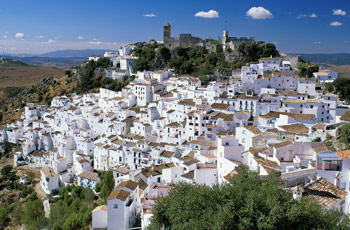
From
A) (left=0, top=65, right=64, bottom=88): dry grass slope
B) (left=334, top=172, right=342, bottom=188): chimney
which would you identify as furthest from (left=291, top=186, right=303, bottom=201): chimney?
(left=0, top=65, right=64, bottom=88): dry grass slope

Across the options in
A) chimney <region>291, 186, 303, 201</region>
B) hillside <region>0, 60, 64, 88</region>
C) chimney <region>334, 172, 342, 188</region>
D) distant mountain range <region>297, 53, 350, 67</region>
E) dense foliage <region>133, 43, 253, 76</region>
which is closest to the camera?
chimney <region>291, 186, 303, 201</region>

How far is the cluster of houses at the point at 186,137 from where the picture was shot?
49.3 feet

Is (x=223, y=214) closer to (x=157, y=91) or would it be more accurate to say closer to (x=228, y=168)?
(x=228, y=168)

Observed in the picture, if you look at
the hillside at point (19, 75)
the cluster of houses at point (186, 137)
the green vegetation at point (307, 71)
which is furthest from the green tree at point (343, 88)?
the hillside at point (19, 75)

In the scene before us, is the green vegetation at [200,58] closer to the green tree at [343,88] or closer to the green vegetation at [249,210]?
the green tree at [343,88]

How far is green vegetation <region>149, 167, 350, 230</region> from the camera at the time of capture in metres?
9.28

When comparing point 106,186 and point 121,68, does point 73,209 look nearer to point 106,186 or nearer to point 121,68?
point 106,186

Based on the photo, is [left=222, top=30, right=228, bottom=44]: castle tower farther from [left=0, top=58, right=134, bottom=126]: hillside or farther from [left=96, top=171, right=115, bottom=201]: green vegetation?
[left=96, top=171, right=115, bottom=201]: green vegetation

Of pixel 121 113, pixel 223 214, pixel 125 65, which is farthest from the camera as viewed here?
pixel 125 65

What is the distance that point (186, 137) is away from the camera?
2502cm

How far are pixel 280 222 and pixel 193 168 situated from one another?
9933 mm

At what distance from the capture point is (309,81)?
88.8ft

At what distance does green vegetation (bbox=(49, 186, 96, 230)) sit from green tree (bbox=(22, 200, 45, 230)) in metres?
0.88

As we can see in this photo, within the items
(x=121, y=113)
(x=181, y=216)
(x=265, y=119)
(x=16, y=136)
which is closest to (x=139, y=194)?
(x=181, y=216)
